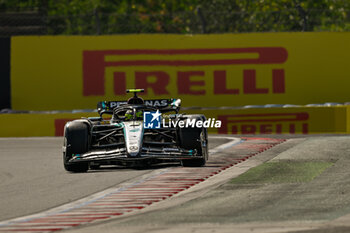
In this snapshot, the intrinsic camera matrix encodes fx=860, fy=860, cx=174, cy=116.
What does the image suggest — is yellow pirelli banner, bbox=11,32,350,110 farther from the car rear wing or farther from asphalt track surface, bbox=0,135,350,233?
the car rear wing

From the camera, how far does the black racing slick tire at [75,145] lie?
13609 millimetres

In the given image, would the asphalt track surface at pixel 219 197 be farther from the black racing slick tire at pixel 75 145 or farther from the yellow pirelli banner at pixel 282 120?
A: the yellow pirelli banner at pixel 282 120

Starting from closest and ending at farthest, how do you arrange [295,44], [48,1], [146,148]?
[146,148] < [295,44] < [48,1]

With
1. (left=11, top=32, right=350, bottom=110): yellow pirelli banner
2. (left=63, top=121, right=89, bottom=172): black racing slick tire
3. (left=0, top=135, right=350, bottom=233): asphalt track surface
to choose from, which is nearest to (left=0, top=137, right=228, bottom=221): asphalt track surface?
(left=0, top=135, right=350, bottom=233): asphalt track surface

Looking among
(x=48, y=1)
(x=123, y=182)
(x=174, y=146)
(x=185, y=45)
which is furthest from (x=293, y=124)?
(x=48, y=1)

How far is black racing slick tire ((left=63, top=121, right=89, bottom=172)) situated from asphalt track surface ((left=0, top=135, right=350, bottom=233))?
23 cm

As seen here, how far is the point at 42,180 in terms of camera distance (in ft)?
41.8

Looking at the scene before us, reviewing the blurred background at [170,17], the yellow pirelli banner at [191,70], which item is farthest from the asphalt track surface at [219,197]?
the blurred background at [170,17]

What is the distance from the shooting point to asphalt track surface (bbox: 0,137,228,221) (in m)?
10.3

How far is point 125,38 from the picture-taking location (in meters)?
23.1

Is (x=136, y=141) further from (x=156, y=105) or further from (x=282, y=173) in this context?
(x=282, y=173)

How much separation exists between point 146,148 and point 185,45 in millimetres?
10004

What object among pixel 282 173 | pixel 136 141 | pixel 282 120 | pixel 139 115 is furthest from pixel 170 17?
pixel 282 173

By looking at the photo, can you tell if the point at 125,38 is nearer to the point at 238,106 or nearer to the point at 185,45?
the point at 185,45
